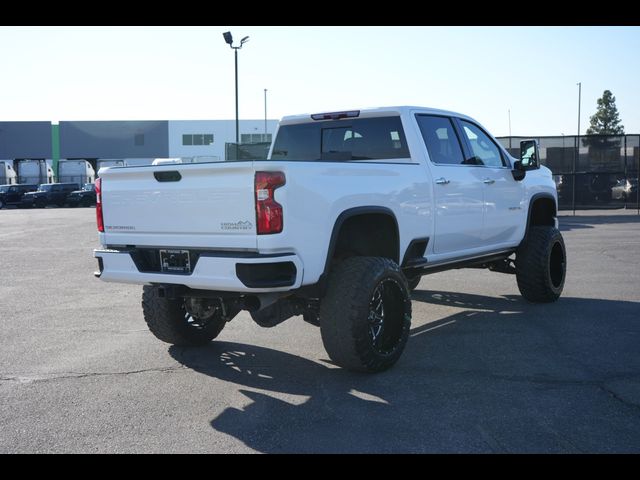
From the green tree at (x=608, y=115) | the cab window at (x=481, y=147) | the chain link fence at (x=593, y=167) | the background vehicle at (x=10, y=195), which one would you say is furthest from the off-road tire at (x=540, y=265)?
the green tree at (x=608, y=115)

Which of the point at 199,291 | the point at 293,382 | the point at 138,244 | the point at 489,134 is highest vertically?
the point at 489,134

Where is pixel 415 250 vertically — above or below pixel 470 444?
above

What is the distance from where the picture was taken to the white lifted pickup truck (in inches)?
188

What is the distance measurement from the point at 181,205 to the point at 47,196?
40517 mm

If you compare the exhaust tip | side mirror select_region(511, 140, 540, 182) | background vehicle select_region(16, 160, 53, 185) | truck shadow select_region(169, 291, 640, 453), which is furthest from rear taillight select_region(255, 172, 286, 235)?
background vehicle select_region(16, 160, 53, 185)

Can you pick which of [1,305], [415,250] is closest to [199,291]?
[415,250]

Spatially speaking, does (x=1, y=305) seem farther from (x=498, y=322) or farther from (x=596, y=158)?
(x=596, y=158)

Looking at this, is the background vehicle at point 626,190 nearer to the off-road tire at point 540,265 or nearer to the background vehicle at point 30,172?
the off-road tire at point 540,265

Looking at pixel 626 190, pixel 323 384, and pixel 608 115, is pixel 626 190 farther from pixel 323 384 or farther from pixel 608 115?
pixel 608 115

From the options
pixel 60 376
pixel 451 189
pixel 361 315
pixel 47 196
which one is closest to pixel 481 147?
pixel 451 189

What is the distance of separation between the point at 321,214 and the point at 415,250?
1.54 metres

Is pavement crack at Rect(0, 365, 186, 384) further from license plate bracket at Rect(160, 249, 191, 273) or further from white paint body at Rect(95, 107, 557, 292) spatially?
license plate bracket at Rect(160, 249, 191, 273)

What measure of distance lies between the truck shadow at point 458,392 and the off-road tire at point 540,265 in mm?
860

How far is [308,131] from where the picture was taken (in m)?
7.22
